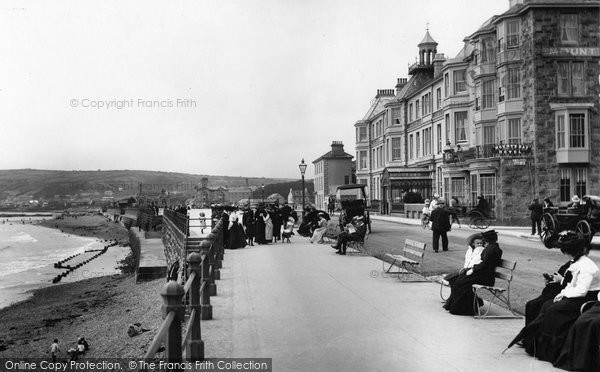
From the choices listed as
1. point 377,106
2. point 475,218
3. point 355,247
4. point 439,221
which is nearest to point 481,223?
point 475,218

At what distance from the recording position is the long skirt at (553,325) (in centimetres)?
662

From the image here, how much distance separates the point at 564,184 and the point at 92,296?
1049 inches

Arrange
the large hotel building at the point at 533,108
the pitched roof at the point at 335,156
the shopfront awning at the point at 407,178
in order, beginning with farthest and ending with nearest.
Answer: the pitched roof at the point at 335,156, the shopfront awning at the point at 407,178, the large hotel building at the point at 533,108

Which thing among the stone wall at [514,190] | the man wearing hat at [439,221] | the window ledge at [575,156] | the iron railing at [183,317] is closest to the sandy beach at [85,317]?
the iron railing at [183,317]

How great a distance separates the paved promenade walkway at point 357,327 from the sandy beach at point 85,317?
129 inches

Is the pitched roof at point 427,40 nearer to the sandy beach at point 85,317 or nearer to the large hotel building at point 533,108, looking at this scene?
the large hotel building at point 533,108

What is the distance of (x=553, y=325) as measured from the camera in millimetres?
6703

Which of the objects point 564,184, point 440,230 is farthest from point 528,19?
point 440,230

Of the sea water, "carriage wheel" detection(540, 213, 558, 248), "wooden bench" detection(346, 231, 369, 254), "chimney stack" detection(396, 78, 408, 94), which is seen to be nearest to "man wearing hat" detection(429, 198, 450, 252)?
"wooden bench" detection(346, 231, 369, 254)

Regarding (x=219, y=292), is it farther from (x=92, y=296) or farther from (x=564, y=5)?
(x=564, y=5)

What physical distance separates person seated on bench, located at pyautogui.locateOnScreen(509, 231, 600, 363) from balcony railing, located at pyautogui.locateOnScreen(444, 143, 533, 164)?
29589mm

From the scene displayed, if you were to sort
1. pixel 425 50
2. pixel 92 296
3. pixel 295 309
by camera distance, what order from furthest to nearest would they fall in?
pixel 425 50 → pixel 92 296 → pixel 295 309

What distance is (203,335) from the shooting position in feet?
27.7

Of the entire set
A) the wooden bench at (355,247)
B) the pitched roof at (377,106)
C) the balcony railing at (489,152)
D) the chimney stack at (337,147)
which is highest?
the pitched roof at (377,106)
